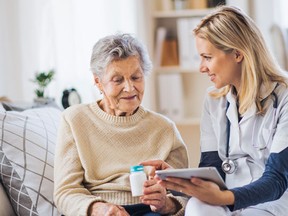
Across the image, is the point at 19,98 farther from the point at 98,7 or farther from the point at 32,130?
the point at 32,130

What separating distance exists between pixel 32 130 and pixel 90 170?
327 millimetres

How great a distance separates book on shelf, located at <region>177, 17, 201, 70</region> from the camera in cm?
397

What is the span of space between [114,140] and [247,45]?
0.56 meters

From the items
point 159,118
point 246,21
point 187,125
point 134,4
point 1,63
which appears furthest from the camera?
point 187,125

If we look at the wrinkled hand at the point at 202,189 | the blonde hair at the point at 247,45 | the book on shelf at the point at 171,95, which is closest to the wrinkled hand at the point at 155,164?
the wrinkled hand at the point at 202,189

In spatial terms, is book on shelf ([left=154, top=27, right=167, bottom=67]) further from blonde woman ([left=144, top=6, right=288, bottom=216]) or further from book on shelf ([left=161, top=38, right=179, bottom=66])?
blonde woman ([left=144, top=6, right=288, bottom=216])

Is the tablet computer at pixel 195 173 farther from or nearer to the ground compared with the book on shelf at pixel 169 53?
nearer to the ground

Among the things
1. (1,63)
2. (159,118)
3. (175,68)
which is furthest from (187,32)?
(159,118)

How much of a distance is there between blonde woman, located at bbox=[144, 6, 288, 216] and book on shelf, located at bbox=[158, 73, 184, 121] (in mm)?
1758

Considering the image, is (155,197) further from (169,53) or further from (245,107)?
(169,53)

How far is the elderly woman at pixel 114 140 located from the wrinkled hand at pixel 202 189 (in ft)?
0.84

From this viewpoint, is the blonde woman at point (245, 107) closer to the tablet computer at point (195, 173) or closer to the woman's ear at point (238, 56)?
the woman's ear at point (238, 56)

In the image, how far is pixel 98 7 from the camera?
377 cm

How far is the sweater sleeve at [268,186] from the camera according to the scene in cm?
190
